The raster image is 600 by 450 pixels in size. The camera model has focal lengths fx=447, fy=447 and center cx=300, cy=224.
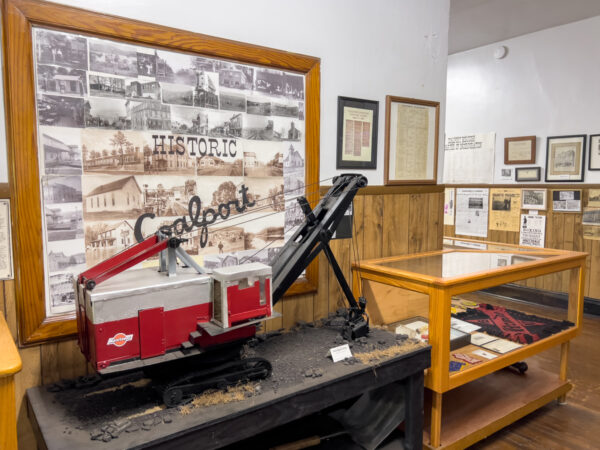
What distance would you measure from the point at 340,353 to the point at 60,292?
1.07 meters

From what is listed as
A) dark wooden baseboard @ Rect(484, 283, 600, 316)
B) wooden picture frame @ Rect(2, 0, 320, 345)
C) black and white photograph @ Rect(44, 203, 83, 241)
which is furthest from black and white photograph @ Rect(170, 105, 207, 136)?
dark wooden baseboard @ Rect(484, 283, 600, 316)

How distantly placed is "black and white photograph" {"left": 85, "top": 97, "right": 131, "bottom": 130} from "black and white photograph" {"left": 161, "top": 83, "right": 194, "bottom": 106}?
17cm

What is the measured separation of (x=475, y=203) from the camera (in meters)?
5.41

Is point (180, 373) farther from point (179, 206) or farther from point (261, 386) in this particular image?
point (179, 206)

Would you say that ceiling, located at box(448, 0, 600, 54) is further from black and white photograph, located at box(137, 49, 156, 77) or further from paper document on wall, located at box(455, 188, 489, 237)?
black and white photograph, located at box(137, 49, 156, 77)

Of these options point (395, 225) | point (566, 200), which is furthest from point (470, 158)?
point (395, 225)

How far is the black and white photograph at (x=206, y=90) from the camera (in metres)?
1.84

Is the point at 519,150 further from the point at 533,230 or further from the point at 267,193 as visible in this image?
the point at 267,193

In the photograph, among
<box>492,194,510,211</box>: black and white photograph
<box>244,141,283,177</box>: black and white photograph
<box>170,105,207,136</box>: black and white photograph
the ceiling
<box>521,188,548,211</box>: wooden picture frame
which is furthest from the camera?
<box>492,194,510,211</box>: black and white photograph

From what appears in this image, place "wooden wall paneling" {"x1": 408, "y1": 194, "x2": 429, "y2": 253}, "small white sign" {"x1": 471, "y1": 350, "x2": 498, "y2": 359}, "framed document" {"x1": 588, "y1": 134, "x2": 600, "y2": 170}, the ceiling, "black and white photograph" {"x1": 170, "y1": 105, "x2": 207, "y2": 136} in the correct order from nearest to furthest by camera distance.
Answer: "black and white photograph" {"x1": 170, "y1": 105, "x2": 207, "y2": 136}
"small white sign" {"x1": 471, "y1": 350, "x2": 498, "y2": 359}
"wooden wall paneling" {"x1": 408, "y1": 194, "x2": 429, "y2": 253}
the ceiling
"framed document" {"x1": 588, "y1": 134, "x2": 600, "y2": 170}

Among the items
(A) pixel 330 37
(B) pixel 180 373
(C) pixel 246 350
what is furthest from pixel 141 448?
(A) pixel 330 37

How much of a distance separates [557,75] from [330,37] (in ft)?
11.8

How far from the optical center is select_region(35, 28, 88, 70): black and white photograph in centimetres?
150

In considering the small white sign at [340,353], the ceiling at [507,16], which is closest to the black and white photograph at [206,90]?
the small white sign at [340,353]
